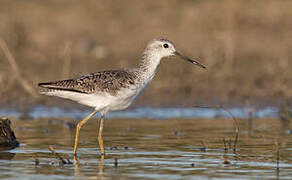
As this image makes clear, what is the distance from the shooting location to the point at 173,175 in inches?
320

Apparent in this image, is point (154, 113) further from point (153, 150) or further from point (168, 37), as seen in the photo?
point (168, 37)

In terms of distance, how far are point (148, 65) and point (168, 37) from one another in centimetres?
898

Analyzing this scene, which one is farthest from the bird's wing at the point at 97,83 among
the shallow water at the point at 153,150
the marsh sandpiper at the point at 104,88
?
the shallow water at the point at 153,150

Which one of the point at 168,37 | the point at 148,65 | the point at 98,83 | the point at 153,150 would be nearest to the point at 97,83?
the point at 98,83

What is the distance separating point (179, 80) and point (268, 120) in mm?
2959

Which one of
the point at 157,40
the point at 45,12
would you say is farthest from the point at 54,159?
the point at 45,12

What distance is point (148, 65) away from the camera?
10.4 meters

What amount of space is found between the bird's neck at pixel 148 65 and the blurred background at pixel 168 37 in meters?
4.44

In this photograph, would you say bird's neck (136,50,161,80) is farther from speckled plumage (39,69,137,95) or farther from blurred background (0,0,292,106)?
blurred background (0,0,292,106)

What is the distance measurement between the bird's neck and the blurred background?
4.44 meters

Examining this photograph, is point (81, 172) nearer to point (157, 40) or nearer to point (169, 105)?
point (157, 40)

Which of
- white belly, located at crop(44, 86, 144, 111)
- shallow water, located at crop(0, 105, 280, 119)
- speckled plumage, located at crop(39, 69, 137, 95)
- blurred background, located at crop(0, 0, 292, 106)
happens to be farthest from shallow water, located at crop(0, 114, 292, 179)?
blurred background, located at crop(0, 0, 292, 106)

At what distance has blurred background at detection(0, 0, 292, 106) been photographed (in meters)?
15.5

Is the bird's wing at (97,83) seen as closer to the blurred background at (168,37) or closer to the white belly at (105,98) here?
the white belly at (105,98)
